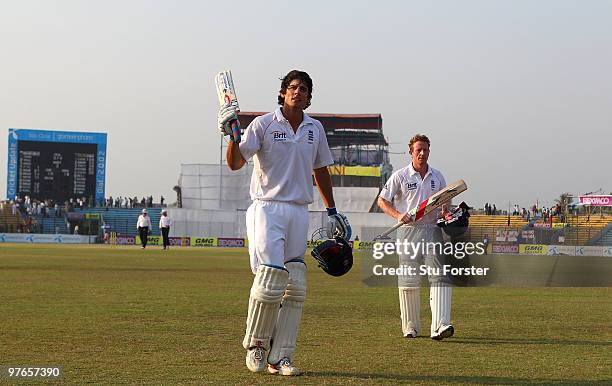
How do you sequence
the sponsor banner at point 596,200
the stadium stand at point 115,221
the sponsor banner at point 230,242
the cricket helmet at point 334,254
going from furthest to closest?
the sponsor banner at point 596,200, the stadium stand at point 115,221, the sponsor banner at point 230,242, the cricket helmet at point 334,254

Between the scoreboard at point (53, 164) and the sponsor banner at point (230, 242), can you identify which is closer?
the scoreboard at point (53, 164)

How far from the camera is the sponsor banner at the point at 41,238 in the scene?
69.6 meters

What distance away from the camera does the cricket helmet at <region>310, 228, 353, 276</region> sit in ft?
26.5

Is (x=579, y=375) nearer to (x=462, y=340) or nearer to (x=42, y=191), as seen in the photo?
(x=462, y=340)

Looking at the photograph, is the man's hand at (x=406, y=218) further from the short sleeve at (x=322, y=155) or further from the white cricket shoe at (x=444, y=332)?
the short sleeve at (x=322, y=155)

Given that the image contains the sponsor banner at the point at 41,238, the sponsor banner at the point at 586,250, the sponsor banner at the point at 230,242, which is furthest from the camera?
the sponsor banner at the point at 230,242

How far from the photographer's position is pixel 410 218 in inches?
397

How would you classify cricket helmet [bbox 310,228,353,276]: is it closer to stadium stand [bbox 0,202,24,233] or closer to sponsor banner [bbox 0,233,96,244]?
sponsor banner [bbox 0,233,96,244]

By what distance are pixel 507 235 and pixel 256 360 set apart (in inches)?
1904

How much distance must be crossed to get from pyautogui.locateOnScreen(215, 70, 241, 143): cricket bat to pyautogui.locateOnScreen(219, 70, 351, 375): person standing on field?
0.15 feet

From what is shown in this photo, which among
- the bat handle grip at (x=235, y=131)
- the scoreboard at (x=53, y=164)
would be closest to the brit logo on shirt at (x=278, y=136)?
the bat handle grip at (x=235, y=131)

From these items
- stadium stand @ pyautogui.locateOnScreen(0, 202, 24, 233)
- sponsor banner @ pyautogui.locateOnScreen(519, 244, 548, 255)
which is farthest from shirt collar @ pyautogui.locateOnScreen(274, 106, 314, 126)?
stadium stand @ pyautogui.locateOnScreen(0, 202, 24, 233)

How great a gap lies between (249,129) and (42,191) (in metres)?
67.7

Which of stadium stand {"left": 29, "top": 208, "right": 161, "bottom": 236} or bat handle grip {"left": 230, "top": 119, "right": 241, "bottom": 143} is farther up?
bat handle grip {"left": 230, "top": 119, "right": 241, "bottom": 143}
